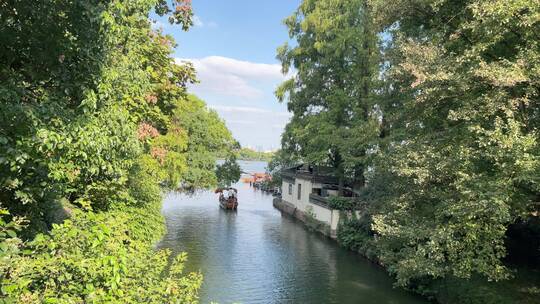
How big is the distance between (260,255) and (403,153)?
11.9 m

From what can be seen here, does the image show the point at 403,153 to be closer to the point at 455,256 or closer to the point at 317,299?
the point at 455,256

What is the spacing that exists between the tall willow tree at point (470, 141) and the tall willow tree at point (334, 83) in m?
10.4

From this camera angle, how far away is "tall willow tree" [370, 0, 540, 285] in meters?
10.2

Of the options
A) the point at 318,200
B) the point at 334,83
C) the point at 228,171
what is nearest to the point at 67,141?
the point at 334,83

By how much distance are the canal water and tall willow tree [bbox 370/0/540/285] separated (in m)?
3.82

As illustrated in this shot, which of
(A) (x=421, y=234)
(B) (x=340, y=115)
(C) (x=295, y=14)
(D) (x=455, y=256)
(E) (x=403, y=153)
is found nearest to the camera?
(D) (x=455, y=256)

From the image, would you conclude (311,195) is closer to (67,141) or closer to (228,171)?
(228,171)

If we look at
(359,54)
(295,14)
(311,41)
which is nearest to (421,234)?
(359,54)

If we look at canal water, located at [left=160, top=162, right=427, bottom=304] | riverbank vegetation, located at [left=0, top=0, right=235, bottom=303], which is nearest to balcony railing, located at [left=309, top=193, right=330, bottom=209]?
canal water, located at [left=160, top=162, right=427, bottom=304]

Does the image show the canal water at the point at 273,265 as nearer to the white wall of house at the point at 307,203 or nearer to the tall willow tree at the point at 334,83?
the white wall of house at the point at 307,203

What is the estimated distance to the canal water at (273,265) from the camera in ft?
55.0

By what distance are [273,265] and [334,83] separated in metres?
14.8

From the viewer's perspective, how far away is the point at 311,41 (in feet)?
101

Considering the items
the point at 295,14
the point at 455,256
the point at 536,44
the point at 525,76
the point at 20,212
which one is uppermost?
the point at 295,14
